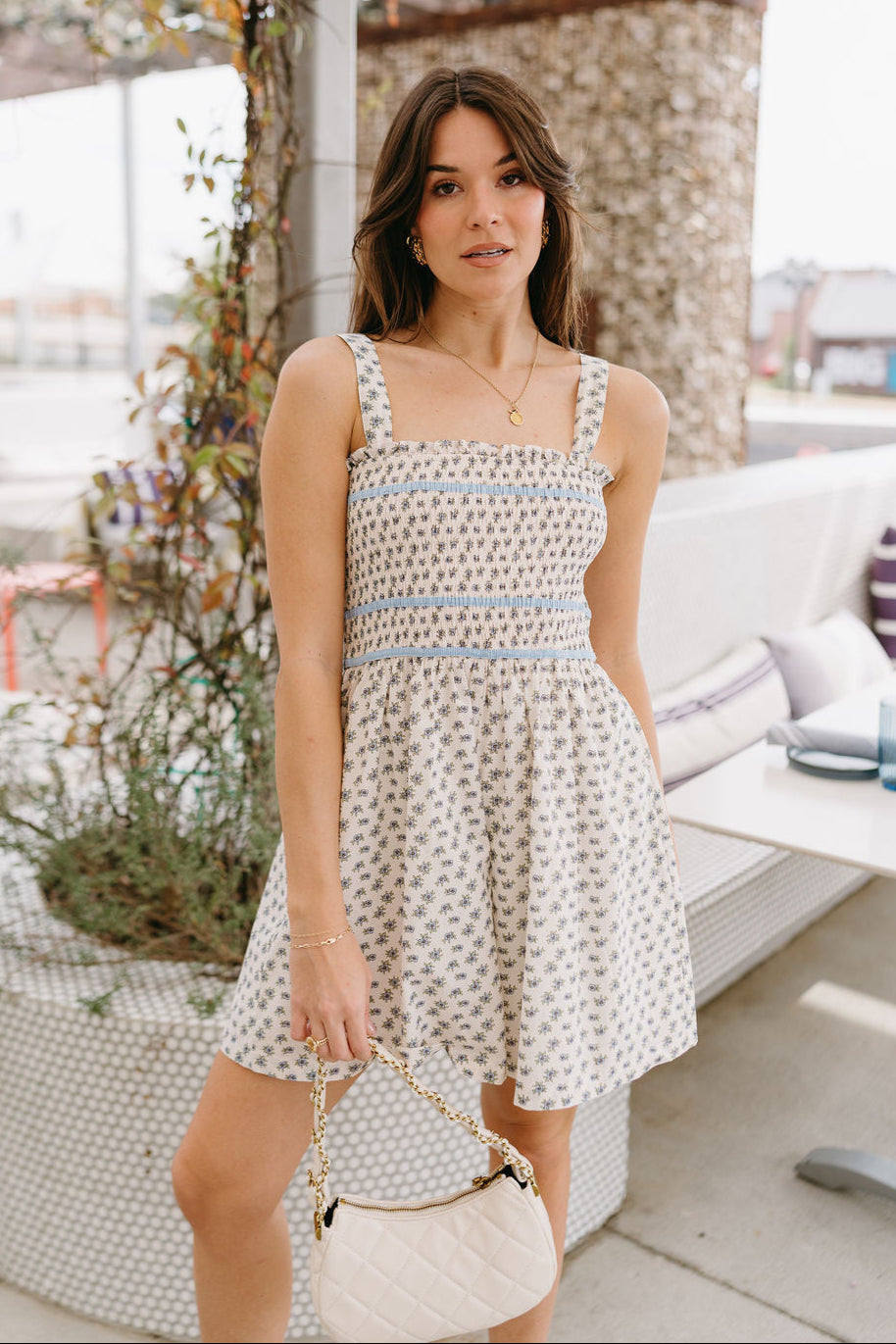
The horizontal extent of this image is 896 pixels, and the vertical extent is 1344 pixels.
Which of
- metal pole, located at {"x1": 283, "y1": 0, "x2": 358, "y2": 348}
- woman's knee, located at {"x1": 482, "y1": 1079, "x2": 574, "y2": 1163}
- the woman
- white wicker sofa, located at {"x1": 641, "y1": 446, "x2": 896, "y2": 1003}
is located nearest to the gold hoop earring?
the woman

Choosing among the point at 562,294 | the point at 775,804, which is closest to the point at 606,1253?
the point at 775,804

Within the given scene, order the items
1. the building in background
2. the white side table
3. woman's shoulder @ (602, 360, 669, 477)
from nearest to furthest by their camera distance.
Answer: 1. woman's shoulder @ (602, 360, 669, 477)
2. the white side table
3. the building in background

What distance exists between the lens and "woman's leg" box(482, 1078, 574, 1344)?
5.06 feet

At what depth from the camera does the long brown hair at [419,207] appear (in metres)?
1.33

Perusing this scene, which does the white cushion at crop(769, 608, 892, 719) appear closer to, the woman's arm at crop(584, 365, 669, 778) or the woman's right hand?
the woman's arm at crop(584, 365, 669, 778)

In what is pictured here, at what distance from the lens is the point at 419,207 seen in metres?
1.37

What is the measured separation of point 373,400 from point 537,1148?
914mm

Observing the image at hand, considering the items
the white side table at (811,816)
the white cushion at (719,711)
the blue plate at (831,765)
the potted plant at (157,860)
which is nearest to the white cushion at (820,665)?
the white cushion at (719,711)

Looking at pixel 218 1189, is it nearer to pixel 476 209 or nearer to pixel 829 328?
pixel 476 209

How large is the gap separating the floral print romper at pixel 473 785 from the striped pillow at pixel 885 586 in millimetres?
3164

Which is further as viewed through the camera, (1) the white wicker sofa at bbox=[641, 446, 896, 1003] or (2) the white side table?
(1) the white wicker sofa at bbox=[641, 446, 896, 1003]

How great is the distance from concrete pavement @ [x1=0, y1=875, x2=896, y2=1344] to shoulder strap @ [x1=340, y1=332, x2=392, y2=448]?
1.44 meters

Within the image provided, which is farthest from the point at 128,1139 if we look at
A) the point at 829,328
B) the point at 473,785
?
the point at 829,328

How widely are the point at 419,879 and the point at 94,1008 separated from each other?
75 centimetres
